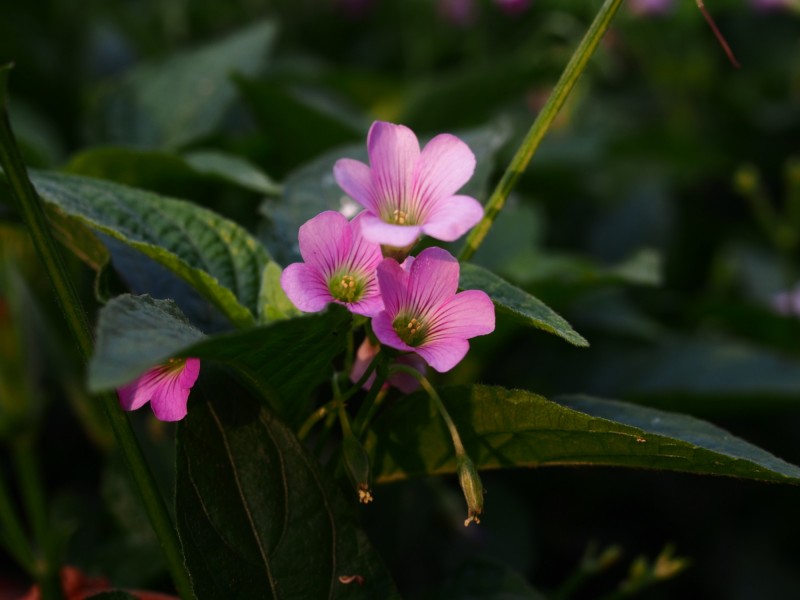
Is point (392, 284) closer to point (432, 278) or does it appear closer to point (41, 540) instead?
point (432, 278)

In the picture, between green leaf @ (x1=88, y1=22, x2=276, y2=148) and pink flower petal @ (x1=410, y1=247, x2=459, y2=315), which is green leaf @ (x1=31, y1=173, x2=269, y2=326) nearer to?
pink flower petal @ (x1=410, y1=247, x2=459, y2=315)

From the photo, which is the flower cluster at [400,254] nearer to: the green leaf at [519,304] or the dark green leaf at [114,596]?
the green leaf at [519,304]

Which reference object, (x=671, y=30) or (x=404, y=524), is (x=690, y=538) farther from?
(x=671, y=30)

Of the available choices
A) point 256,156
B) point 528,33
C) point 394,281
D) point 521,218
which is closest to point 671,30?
point 528,33

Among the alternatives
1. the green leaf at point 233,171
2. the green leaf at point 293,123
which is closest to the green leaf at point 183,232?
the green leaf at point 233,171

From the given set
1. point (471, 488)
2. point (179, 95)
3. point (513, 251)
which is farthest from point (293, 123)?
point (471, 488)

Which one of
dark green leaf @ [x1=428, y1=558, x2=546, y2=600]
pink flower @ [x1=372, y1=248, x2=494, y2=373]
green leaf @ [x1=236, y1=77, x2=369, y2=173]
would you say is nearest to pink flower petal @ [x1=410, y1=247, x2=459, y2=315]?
pink flower @ [x1=372, y1=248, x2=494, y2=373]
